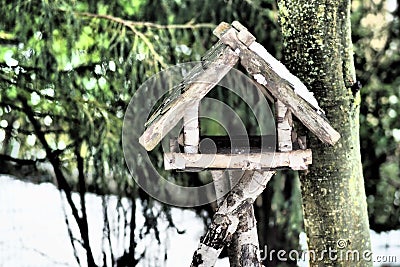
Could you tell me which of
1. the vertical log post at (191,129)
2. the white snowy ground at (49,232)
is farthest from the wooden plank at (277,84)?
the white snowy ground at (49,232)

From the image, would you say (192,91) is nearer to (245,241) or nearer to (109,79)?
(245,241)

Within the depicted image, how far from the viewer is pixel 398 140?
2.02m

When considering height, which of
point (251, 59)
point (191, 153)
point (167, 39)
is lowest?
point (191, 153)

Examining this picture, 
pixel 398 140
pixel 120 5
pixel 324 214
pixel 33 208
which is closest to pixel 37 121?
pixel 33 208

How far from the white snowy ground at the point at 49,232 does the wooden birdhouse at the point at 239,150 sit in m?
0.94

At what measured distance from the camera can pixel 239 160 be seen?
1.04m

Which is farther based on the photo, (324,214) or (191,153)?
(324,214)

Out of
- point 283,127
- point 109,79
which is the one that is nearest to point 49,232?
point 109,79

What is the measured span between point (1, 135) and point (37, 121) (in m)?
0.11

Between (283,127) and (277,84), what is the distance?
8 cm

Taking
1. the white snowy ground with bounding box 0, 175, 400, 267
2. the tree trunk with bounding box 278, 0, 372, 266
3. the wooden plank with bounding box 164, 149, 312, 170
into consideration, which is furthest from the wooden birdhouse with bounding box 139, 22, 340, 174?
the white snowy ground with bounding box 0, 175, 400, 267

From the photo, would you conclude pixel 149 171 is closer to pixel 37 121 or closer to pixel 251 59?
pixel 37 121

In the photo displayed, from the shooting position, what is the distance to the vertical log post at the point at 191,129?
3.43 feet

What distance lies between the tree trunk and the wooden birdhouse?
9.1 inches
